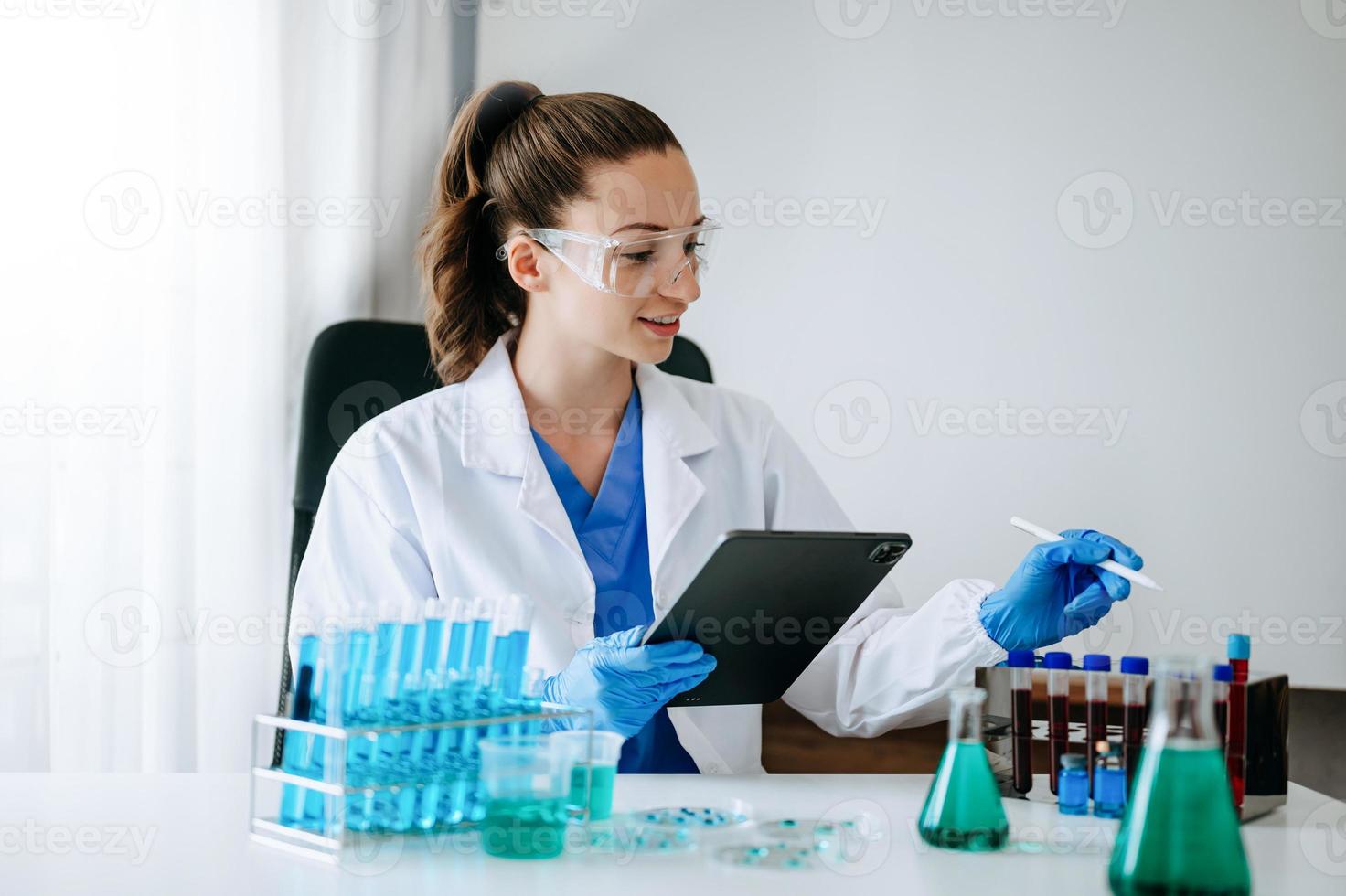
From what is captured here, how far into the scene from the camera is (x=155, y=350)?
6.84 feet

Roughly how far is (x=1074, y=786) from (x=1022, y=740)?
0.07 metres

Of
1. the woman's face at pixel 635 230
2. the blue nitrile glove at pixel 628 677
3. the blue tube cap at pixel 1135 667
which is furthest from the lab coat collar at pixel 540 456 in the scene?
the blue tube cap at pixel 1135 667

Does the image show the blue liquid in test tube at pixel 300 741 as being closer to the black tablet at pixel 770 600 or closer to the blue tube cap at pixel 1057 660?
the black tablet at pixel 770 600

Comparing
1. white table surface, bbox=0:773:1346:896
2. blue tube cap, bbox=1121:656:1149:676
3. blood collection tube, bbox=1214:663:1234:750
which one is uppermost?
blue tube cap, bbox=1121:656:1149:676

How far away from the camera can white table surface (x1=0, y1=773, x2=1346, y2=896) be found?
0.85 metres

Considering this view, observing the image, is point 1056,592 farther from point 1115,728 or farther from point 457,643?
point 457,643

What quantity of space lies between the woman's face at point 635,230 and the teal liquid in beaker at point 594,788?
0.80 metres

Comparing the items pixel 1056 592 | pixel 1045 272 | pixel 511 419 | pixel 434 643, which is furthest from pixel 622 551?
pixel 1045 272

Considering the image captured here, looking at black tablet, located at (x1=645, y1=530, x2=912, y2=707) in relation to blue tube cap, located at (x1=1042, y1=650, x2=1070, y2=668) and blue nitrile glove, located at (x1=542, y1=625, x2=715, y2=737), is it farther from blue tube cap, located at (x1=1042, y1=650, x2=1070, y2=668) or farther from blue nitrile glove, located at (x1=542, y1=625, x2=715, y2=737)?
blue tube cap, located at (x1=1042, y1=650, x2=1070, y2=668)

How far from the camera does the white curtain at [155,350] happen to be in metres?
1.95

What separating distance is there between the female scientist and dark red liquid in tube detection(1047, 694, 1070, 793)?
29cm

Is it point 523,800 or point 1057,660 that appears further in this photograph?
point 1057,660

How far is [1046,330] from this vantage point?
2432mm

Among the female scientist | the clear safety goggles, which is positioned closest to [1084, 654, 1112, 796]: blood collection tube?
the female scientist
